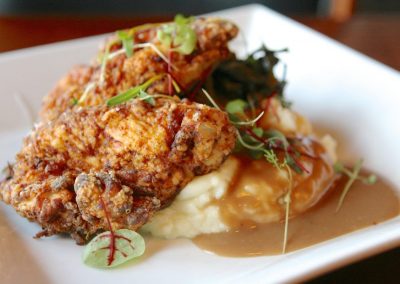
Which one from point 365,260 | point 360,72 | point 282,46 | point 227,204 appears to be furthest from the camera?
point 282,46

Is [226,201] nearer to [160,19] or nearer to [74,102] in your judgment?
[74,102]

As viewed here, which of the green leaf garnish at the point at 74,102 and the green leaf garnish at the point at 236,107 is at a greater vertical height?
the green leaf garnish at the point at 74,102

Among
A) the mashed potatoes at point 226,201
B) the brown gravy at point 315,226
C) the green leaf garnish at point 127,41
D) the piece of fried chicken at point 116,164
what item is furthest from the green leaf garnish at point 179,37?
the brown gravy at point 315,226

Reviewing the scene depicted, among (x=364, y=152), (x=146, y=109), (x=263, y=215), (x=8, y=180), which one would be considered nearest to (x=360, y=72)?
(x=364, y=152)

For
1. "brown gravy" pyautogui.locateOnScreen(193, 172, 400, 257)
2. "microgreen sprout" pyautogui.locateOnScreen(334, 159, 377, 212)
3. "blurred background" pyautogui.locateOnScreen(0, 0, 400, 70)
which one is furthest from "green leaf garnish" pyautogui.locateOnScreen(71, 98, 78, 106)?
"blurred background" pyautogui.locateOnScreen(0, 0, 400, 70)

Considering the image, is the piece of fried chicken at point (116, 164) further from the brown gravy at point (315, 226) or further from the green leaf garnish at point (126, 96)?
the brown gravy at point (315, 226)

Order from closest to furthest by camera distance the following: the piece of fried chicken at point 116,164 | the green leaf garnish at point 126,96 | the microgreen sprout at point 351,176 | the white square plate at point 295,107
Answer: the white square plate at point 295,107 < the piece of fried chicken at point 116,164 < the green leaf garnish at point 126,96 < the microgreen sprout at point 351,176

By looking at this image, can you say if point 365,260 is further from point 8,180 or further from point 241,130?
point 8,180
